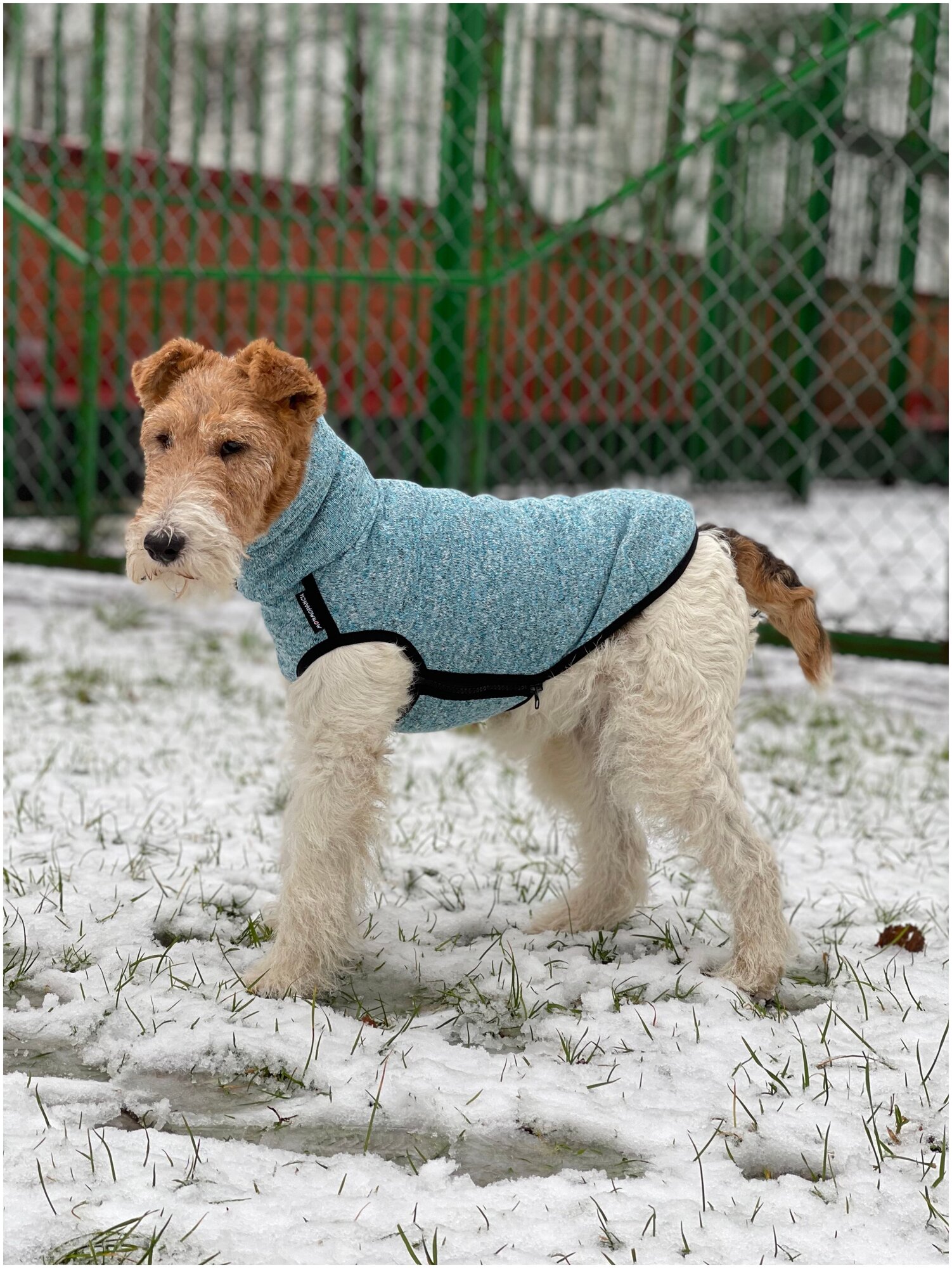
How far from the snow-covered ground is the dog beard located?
0.80 meters

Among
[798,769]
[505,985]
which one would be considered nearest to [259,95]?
[798,769]

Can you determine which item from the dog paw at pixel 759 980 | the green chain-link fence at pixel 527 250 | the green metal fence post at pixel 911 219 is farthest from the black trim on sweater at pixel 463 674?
the green metal fence post at pixel 911 219

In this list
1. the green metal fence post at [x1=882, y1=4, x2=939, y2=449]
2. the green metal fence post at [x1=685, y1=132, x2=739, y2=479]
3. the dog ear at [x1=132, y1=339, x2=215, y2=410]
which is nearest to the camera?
the dog ear at [x1=132, y1=339, x2=215, y2=410]

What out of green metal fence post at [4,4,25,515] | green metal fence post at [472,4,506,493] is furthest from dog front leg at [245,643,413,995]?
green metal fence post at [4,4,25,515]

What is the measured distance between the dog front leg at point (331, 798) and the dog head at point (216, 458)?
28 cm

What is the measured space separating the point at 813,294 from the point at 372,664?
6.34 meters

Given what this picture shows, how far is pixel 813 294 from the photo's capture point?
25.8ft

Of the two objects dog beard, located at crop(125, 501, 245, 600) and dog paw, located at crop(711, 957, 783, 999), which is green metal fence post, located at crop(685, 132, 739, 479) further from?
dog beard, located at crop(125, 501, 245, 600)

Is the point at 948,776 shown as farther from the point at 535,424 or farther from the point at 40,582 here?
the point at 535,424

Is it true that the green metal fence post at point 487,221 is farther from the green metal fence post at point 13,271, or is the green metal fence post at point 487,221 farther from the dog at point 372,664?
the dog at point 372,664

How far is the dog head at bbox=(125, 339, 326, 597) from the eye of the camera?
2213mm

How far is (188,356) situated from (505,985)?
1401mm

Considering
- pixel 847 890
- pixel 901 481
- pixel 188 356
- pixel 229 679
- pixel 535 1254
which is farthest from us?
pixel 901 481

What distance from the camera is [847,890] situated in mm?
3199
